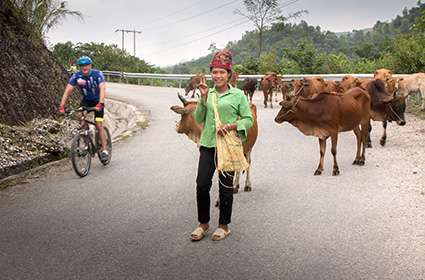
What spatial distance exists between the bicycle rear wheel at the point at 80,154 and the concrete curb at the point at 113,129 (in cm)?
91

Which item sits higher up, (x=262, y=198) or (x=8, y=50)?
(x=8, y=50)

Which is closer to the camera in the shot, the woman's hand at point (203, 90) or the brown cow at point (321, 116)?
the woman's hand at point (203, 90)

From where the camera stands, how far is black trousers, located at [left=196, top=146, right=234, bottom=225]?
6.00m

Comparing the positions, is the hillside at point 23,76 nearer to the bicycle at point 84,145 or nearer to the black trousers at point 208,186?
the bicycle at point 84,145

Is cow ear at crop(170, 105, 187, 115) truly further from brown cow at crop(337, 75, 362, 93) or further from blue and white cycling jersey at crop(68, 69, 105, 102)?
brown cow at crop(337, 75, 362, 93)

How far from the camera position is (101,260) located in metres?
5.47

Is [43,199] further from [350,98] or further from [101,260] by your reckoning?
[350,98]

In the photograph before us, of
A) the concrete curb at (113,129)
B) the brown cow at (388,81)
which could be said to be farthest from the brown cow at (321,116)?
the concrete curb at (113,129)

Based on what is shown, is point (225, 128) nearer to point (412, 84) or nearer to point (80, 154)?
point (80, 154)

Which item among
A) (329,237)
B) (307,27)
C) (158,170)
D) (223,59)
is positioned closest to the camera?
(223,59)

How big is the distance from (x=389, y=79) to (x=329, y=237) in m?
9.12

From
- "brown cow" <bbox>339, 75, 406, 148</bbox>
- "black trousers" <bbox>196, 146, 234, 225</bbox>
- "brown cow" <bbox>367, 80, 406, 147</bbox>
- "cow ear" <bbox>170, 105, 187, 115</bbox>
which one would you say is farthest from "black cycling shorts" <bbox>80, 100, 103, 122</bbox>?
"brown cow" <bbox>367, 80, 406, 147</bbox>

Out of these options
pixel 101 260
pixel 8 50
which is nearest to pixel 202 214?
pixel 101 260

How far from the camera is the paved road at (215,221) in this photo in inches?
207
